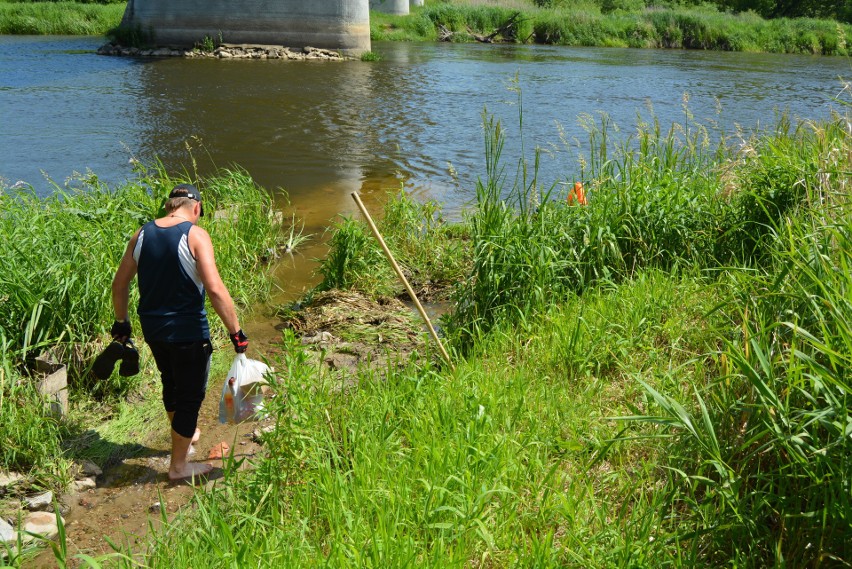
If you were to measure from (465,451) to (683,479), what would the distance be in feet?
3.23

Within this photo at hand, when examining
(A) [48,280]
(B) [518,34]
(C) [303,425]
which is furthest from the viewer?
(B) [518,34]

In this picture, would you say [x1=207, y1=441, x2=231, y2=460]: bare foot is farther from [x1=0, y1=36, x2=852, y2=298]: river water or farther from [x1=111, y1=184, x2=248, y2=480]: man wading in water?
[x1=0, y1=36, x2=852, y2=298]: river water

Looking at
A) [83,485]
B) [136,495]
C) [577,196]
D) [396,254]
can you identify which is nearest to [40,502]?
[83,485]

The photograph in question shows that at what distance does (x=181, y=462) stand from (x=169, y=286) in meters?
1.10

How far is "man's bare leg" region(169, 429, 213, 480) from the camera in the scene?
483cm

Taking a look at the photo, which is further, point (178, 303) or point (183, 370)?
point (183, 370)

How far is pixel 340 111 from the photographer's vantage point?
19656 mm

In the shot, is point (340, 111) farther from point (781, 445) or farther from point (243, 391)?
point (781, 445)

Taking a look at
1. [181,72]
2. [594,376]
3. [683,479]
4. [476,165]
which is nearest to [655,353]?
[594,376]

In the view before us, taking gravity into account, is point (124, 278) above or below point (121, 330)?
above

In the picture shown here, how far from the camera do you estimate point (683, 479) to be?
3523 millimetres

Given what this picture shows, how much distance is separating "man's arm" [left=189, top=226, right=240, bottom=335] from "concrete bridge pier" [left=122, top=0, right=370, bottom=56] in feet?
92.8

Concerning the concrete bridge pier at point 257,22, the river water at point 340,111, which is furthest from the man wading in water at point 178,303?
the concrete bridge pier at point 257,22

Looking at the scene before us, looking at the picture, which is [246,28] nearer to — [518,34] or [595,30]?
[518,34]
